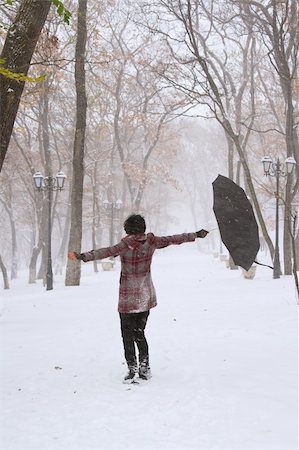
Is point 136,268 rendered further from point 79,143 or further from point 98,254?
point 79,143

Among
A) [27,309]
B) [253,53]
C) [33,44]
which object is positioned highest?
[253,53]

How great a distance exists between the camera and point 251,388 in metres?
4.31

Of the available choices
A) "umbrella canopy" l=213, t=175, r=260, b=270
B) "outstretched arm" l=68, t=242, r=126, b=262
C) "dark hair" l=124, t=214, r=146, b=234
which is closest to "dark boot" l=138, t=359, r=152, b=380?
"outstretched arm" l=68, t=242, r=126, b=262

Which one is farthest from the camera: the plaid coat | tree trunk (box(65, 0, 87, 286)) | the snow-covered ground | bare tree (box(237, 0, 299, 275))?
tree trunk (box(65, 0, 87, 286))

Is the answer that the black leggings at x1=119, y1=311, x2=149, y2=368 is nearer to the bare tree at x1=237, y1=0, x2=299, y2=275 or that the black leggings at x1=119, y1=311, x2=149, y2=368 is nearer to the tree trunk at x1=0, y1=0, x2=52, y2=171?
A: the tree trunk at x1=0, y1=0, x2=52, y2=171

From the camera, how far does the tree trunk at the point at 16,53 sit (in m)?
4.93

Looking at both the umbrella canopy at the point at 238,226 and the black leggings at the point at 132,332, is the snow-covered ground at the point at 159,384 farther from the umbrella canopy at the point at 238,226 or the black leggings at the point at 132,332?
the umbrella canopy at the point at 238,226

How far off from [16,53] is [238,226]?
10.5 ft

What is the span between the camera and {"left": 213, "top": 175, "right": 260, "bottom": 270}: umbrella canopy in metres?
3.93

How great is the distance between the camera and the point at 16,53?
16.5ft

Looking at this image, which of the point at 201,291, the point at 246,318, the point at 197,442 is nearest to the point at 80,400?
the point at 197,442

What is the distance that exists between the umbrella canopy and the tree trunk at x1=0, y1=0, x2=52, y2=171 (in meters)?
2.59

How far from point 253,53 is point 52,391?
18590 millimetres

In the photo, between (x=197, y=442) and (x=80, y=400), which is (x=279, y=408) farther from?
(x=80, y=400)
